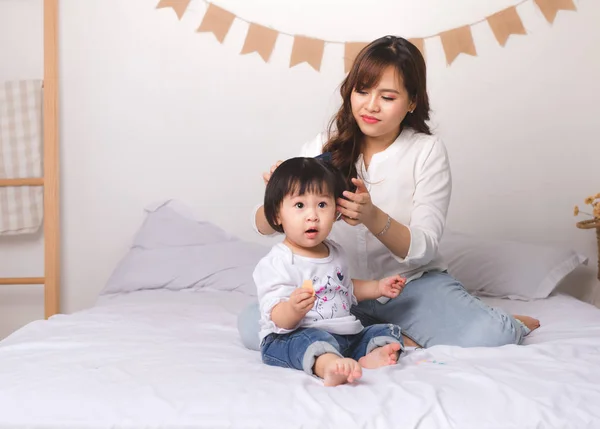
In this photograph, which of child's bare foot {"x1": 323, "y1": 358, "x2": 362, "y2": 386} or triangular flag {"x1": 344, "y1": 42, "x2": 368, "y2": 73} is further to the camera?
triangular flag {"x1": 344, "y1": 42, "x2": 368, "y2": 73}

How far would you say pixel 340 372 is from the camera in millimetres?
1280

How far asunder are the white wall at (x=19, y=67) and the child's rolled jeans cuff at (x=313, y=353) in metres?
1.68

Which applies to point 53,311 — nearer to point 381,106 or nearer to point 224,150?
point 224,150

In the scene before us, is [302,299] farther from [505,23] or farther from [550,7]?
[550,7]

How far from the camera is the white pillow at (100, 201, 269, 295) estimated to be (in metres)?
2.38

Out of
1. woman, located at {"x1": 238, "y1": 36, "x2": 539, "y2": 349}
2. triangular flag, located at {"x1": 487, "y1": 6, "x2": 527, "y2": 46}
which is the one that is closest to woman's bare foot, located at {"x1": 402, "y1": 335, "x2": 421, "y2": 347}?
woman, located at {"x1": 238, "y1": 36, "x2": 539, "y2": 349}

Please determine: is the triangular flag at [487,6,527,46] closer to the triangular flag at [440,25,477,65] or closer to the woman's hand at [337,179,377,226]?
the triangular flag at [440,25,477,65]

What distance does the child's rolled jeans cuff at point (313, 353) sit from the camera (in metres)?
1.36

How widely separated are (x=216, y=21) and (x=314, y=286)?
1.49 meters

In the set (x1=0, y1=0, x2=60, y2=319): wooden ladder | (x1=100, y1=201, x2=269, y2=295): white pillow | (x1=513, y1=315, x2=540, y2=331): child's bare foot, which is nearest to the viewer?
(x1=513, y1=315, x2=540, y2=331): child's bare foot

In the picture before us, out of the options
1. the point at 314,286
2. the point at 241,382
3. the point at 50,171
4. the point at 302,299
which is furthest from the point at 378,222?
the point at 50,171

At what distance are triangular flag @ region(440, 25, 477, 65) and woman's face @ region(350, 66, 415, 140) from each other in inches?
39.5

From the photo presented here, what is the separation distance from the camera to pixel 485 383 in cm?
128

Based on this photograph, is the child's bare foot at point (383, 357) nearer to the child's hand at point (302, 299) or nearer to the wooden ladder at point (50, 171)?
the child's hand at point (302, 299)
